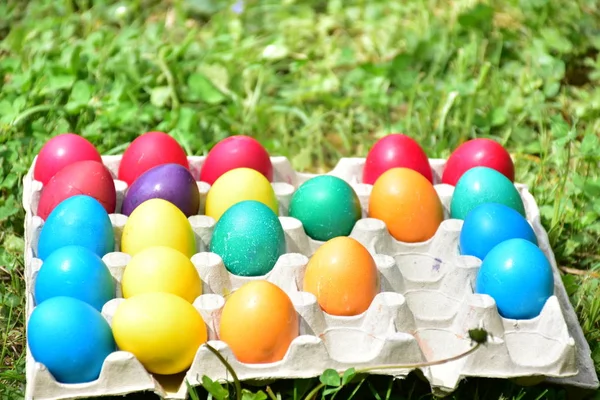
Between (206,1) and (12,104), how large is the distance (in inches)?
49.1

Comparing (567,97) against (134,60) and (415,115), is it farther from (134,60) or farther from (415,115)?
(134,60)

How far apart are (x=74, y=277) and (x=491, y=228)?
3.25 feet

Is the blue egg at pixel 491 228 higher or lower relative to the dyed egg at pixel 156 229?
lower

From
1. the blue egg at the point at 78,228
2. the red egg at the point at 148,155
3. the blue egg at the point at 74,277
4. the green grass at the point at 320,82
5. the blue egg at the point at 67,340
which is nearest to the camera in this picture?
the blue egg at the point at 67,340

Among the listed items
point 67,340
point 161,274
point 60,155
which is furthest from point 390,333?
point 60,155

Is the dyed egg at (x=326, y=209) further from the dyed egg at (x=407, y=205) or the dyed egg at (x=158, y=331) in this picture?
the dyed egg at (x=158, y=331)

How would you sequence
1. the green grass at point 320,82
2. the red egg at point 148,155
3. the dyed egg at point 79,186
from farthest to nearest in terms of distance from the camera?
the green grass at point 320,82, the red egg at point 148,155, the dyed egg at point 79,186

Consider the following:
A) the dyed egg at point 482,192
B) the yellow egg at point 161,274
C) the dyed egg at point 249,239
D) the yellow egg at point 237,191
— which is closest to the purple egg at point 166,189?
the yellow egg at point 237,191

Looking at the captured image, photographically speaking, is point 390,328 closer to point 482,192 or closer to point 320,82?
point 482,192

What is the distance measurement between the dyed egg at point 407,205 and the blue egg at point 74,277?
0.76 metres

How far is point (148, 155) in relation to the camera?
248 cm

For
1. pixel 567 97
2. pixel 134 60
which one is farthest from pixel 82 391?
pixel 567 97

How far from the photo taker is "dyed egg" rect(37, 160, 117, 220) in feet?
7.50

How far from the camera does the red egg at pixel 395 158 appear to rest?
2533 millimetres
